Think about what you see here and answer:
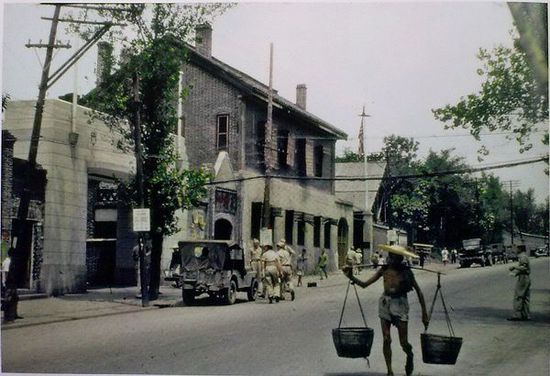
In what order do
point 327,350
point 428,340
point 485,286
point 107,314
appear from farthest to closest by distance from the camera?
point 107,314 → point 485,286 → point 327,350 → point 428,340

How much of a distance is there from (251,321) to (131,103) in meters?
5.22

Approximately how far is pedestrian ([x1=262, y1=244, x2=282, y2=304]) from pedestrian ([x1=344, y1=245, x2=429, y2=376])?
5845 millimetres

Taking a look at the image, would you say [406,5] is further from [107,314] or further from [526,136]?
[107,314]

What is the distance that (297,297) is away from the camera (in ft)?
43.6

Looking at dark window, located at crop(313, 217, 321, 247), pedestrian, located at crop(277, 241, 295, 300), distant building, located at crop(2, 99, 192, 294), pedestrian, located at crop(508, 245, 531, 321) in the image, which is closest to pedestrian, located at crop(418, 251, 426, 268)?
pedestrian, located at crop(508, 245, 531, 321)

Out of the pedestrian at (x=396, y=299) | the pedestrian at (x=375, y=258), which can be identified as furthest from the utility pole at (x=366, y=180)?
the pedestrian at (x=396, y=299)

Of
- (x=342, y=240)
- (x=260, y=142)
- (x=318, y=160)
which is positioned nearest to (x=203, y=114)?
(x=260, y=142)

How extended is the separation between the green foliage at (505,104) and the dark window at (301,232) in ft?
12.0

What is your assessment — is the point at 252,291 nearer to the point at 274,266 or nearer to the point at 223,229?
the point at 223,229

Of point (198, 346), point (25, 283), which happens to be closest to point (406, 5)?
point (198, 346)

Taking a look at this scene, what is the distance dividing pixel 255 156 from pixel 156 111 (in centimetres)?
232

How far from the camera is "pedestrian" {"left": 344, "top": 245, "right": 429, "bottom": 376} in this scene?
24.0 ft

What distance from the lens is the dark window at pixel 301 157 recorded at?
12.4m

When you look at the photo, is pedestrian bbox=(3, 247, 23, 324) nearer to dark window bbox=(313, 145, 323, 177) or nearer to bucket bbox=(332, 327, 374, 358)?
dark window bbox=(313, 145, 323, 177)
